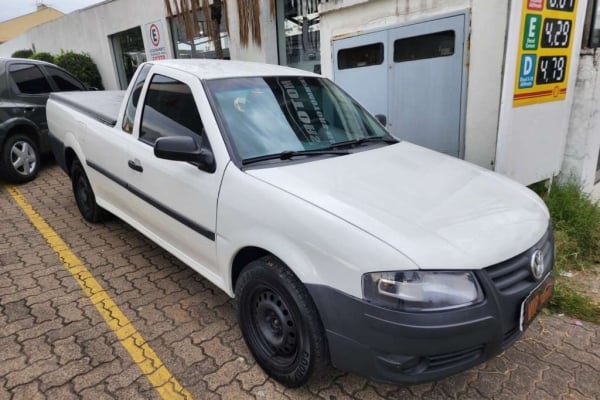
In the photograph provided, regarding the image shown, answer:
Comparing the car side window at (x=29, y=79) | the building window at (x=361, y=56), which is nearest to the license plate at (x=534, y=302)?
the building window at (x=361, y=56)

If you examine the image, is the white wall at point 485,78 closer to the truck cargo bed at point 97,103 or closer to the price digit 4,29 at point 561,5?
A: the price digit 4,29 at point 561,5

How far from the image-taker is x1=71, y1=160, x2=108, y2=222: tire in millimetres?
4438

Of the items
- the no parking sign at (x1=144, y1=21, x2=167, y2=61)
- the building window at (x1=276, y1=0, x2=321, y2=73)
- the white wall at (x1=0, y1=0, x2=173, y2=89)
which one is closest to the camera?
the building window at (x1=276, y1=0, x2=321, y2=73)

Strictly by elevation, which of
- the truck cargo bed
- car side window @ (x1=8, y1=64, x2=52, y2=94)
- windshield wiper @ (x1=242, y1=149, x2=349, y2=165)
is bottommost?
windshield wiper @ (x1=242, y1=149, x2=349, y2=165)

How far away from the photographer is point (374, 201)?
83.2 inches

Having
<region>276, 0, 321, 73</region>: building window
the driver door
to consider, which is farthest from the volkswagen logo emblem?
<region>276, 0, 321, 73</region>: building window

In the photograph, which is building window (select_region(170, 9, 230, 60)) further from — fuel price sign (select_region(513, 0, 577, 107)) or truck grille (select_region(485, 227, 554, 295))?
truck grille (select_region(485, 227, 554, 295))

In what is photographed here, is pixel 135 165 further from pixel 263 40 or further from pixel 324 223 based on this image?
pixel 263 40

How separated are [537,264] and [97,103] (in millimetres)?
4180

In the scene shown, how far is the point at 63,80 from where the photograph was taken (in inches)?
273

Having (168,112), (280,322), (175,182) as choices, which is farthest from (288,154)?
(168,112)

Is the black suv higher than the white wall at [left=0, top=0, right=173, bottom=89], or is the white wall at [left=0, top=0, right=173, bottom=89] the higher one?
the white wall at [left=0, top=0, right=173, bottom=89]

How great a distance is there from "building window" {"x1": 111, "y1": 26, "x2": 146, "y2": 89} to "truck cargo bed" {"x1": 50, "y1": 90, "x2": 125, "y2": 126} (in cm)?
695

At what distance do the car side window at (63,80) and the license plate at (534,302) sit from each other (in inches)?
283
